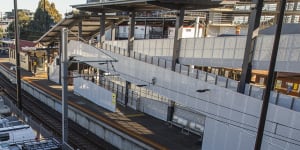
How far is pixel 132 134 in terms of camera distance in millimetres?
16062

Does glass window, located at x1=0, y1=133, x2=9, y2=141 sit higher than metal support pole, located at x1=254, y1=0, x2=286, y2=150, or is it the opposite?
metal support pole, located at x1=254, y1=0, x2=286, y2=150

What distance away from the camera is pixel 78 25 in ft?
92.8

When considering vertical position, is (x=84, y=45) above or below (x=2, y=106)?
above

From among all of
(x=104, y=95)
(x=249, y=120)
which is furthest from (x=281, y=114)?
(x=104, y=95)

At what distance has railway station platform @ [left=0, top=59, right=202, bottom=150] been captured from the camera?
1526 cm

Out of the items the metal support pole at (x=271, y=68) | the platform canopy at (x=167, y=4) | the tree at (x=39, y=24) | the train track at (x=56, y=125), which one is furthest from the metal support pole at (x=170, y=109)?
the tree at (x=39, y=24)

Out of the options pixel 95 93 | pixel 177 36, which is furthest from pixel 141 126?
pixel 95 93

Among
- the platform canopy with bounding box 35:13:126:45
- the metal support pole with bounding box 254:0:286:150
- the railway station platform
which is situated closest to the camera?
the metal support pole with bounding box 254:0:286:150

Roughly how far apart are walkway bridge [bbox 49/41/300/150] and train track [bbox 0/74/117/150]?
5091mm

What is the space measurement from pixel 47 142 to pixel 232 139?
8281mm

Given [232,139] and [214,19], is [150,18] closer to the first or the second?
[214,19]

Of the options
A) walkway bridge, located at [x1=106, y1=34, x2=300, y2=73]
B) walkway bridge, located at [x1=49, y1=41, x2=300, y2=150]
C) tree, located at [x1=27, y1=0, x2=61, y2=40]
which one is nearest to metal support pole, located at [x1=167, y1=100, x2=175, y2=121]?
walkway bridge, located at [x1=49, y1=41, x2=300, y2=150]

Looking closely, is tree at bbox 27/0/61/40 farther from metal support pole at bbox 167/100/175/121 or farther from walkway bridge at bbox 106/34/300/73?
metal support pole at bbox 167/100/175/121

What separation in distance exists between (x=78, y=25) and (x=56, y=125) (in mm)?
12219
